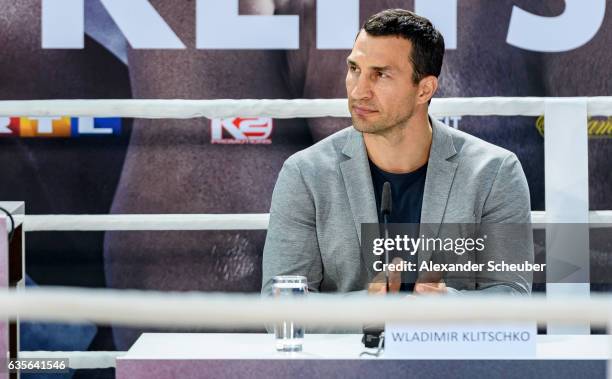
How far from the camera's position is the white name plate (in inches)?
42.8

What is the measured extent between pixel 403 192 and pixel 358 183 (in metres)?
0.11

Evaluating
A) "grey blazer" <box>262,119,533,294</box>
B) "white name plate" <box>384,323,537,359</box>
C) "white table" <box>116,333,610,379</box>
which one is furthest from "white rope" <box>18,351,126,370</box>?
"white name plate" <box>384,323,537,359</box>

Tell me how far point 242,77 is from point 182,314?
2075mm

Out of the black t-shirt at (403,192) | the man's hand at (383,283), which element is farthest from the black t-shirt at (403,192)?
the man's hand at (383,283)

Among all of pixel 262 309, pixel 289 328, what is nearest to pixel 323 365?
pixel 289 328

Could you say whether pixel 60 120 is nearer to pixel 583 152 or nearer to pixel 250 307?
pixel 583 152

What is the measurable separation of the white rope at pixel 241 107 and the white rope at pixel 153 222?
263 millimetres

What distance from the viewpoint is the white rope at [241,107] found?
2.33m

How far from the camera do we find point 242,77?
102 inches

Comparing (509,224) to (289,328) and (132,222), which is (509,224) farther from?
(132,222)

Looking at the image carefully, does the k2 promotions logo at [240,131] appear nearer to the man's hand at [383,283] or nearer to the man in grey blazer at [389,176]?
the man in grey blazer at [389,176]

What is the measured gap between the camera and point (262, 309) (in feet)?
1.83

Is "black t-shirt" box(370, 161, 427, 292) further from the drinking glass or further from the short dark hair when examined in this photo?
the drinking glass

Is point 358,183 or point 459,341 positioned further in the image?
point 358,183
